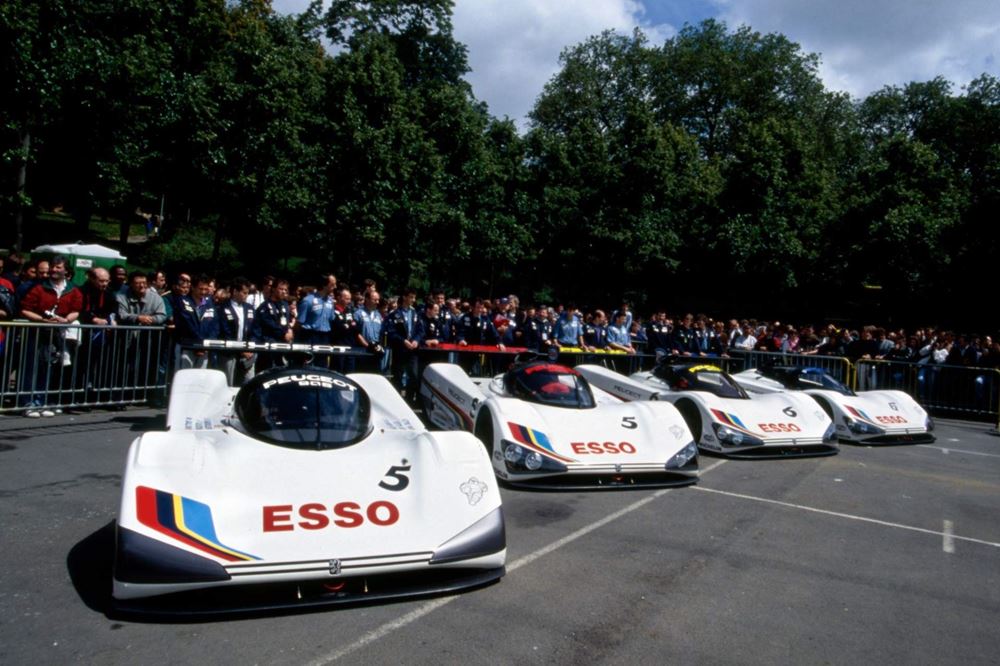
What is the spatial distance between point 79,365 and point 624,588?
7792 millimetres

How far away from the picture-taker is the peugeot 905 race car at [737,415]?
9.31 meters

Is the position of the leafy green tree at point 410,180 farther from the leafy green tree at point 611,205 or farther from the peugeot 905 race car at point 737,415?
the peugeot 905 race car at point 737,415

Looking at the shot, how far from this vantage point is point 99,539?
5.16 metres

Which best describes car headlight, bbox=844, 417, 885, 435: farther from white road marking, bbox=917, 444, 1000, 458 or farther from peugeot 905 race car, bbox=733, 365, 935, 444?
white road marking, bbox=917, 444, 1000, 458

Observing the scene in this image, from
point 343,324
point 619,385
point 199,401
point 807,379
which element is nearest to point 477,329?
point 619,385

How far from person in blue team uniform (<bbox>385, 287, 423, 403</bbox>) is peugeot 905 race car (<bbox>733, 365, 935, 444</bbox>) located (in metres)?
5.62

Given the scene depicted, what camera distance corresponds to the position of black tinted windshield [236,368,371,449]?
17.5 feet

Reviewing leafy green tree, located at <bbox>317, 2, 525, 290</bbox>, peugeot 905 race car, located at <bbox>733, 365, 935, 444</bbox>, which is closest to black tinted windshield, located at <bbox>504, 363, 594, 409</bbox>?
peugeot 905 race car, located at <bbox>733, 365, 935, 444</bbox>

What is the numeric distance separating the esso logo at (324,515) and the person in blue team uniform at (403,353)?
647cm

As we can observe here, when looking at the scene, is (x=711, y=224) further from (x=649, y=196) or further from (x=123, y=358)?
(x=123, y=358)

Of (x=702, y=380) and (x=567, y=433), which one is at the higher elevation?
(x=702, y=380)

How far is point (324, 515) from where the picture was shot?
4.38m

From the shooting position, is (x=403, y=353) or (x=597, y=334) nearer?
(x=403, y=353)

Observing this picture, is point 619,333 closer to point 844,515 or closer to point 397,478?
point 844,515
